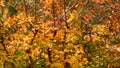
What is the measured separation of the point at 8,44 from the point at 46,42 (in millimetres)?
704

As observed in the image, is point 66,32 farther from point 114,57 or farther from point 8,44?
point 114,57

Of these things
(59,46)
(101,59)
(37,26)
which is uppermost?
(37,26)

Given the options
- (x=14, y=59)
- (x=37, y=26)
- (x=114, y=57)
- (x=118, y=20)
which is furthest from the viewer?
(x=118, y=20)

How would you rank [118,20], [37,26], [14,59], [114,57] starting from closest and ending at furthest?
[37,26] → [14,59] → [114,57] → [118,20]

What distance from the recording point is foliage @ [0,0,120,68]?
543 centimetres

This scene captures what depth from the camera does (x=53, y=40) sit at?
559cm

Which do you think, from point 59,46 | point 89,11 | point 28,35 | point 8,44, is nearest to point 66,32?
point 59,46

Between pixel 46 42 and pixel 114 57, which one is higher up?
pixel 46 42

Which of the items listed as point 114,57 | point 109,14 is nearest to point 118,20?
point 109,14

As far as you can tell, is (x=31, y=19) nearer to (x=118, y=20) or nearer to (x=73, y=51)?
(x=73, y=51)

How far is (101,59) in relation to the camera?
22.5 feet

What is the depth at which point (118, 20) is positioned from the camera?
773 cm

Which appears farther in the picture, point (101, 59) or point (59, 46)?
point (101, 59)

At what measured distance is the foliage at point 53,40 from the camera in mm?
5434
